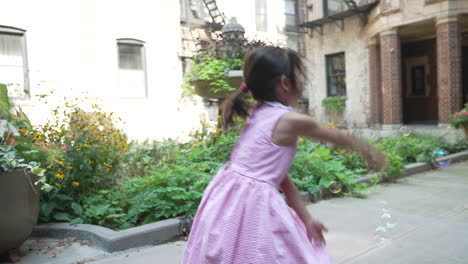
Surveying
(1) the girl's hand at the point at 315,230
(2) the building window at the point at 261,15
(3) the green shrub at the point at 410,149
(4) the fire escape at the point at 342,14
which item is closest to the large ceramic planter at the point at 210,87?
(3) the green shrub at the point at 410,149

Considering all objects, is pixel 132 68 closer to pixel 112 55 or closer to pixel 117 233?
pixel 112 55

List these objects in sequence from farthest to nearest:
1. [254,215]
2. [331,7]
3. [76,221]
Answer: [331,7] → [76,221] → [254,215]

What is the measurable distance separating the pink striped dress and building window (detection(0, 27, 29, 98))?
1040 centimetres

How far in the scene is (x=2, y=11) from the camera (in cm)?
1010

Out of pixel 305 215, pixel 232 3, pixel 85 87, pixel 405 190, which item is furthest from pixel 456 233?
pixel 232 3

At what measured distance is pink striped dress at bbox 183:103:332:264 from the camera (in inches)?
61.2

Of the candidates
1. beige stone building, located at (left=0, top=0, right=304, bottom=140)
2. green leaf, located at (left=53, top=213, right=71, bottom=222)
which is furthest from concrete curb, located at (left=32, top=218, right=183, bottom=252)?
beige stone building, located at (left=0, top=0, right=304, bottom=140)

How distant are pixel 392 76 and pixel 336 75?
399 centimetres

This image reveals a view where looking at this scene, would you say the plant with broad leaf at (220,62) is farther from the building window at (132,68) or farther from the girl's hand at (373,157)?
the building window at (132,68)

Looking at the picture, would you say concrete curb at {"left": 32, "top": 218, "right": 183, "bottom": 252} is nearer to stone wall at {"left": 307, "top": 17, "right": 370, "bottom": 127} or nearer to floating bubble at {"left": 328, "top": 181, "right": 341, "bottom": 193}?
floating bubble at {"left": 328, "top": 181, "right": 341, "bottom": 193}

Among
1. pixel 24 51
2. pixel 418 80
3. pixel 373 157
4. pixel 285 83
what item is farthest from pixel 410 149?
pixel 418 80

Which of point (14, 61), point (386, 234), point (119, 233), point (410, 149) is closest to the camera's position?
point (119, 233)

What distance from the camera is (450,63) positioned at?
1182cm

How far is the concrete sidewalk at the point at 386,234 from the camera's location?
130 inches
